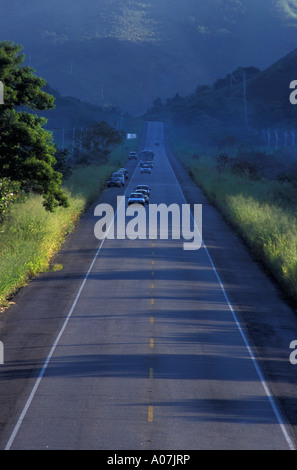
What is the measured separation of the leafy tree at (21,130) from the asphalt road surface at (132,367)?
16.3 feet

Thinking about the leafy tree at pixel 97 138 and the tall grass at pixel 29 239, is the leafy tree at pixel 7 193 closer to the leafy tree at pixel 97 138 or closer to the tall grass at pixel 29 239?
the tall grass at pixel 29 239

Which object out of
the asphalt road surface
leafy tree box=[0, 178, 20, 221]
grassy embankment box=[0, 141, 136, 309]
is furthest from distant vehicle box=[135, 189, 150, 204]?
the asphalt road surface

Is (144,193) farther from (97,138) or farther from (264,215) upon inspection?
(97,138)

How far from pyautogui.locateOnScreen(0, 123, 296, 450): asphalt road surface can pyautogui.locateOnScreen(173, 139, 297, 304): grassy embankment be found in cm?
295

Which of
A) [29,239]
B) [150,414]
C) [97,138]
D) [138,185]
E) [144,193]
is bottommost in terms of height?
[150,414]

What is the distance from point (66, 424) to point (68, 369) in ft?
13.8

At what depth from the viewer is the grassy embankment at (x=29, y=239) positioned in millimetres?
31578

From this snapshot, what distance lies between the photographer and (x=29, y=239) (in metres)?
39.2

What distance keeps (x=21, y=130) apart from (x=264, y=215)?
63.0ft

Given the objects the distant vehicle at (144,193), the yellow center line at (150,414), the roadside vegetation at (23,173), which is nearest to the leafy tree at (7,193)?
the roadside vegetation at (23,173)

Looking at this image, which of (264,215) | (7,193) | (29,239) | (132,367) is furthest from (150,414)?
(264,215)

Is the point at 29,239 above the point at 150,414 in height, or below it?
above

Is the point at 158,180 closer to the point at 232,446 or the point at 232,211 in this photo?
the point at 232,211
